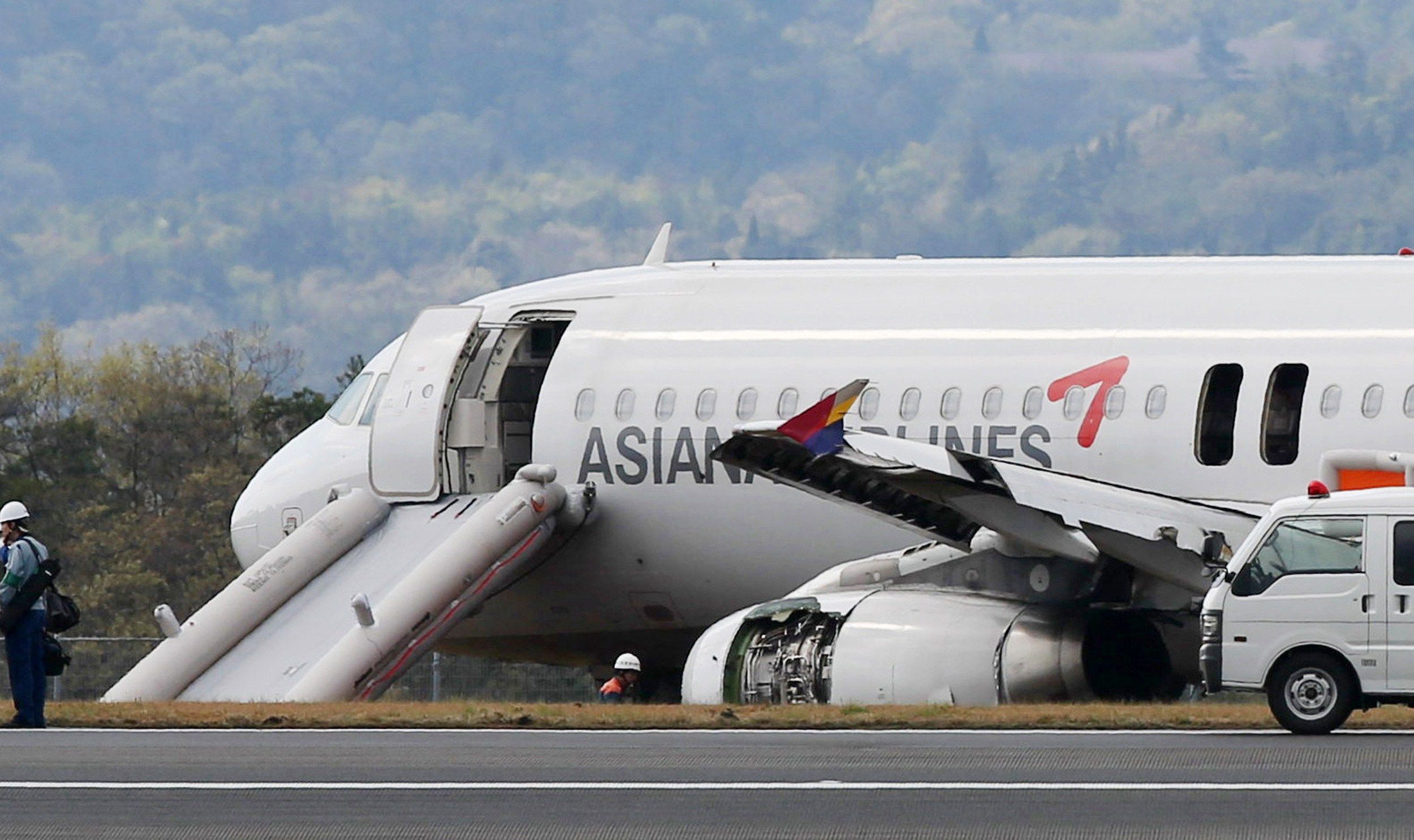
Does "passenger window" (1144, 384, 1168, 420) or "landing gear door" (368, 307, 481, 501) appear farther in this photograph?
A: "landing gear door" (368, 307, 481, 501)

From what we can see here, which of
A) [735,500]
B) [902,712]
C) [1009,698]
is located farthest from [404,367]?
[902,712]

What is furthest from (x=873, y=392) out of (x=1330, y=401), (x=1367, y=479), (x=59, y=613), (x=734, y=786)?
(x=734, y=786)

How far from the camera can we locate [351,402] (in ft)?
99.9

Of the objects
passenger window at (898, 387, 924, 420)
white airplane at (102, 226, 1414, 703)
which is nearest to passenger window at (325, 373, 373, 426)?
white airplane at (102, 226, 1414, 703)

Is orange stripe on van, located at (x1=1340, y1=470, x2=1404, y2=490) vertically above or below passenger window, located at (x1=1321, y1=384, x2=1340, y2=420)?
below

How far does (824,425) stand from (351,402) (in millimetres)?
10208

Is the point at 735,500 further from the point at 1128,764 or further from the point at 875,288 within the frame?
the point at 1128,764

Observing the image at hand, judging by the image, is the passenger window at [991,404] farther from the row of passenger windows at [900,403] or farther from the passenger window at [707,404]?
the passenger window at [707,404]

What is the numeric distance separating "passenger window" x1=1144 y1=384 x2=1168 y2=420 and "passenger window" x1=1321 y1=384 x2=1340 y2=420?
4.87 feet

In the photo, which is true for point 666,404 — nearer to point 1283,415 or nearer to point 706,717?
point 1283,415

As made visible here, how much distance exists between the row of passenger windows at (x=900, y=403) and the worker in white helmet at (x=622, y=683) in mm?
2596

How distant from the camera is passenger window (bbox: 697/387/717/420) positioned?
2758cm

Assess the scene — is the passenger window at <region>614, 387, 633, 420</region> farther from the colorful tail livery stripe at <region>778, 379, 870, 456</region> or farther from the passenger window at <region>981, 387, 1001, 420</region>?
the colorful tail livery stripe at <region>778, 379, 870, 456</region>

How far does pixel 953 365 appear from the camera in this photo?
2636 cm
